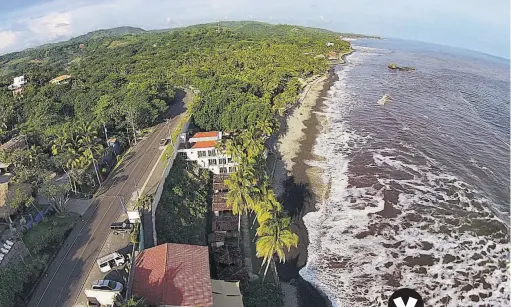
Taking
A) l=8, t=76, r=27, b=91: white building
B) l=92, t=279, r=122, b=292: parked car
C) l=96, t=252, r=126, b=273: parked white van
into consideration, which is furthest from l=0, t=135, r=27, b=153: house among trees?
l=8, t=76, r=27, b=91: white building

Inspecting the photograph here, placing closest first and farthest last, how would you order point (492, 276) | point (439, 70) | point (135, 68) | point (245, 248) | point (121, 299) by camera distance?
point (121, 299) → point (492, 276) → point (245, 248) → point (135, 68) → point (439, 70)

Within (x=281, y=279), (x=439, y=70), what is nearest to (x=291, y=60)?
(x=439, y=70)

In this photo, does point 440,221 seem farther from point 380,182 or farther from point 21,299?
point 21,299

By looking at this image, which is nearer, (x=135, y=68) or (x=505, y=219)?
(x=505, y=219)

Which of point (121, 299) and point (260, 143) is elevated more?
point (260, 143)

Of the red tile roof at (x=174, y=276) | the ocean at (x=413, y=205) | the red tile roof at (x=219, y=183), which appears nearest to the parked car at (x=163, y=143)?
the red tile roof at (x=219, y=183)

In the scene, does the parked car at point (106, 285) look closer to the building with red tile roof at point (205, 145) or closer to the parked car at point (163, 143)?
the building with red tile roof at point (205, 145)
